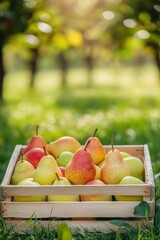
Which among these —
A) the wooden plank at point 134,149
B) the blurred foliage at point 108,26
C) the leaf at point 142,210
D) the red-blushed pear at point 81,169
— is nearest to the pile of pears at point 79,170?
the red-blushed pear at point 81,169

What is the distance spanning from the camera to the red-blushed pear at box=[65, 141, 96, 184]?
11.7 ft

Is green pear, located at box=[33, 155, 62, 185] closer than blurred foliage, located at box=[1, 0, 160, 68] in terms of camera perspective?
Yes

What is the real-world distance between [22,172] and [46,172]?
0.24 meters

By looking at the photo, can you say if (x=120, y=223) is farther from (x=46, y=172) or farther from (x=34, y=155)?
(x=34, y=155)

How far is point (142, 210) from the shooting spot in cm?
327

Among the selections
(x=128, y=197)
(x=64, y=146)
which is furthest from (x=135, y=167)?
(x=64, y=146)

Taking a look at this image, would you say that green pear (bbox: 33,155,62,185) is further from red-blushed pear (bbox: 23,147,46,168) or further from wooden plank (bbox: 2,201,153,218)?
red-blushed pear (bbox: 23,147,46,168)

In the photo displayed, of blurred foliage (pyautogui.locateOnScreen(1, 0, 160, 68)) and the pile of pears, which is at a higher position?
blurred foliage (pyautogui.locateOnScreen(1, 0, 160, 68))

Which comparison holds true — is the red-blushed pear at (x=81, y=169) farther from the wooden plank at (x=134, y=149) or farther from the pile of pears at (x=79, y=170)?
the wooden plank at (x=134, y=149)

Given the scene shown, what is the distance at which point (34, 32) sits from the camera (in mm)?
9797

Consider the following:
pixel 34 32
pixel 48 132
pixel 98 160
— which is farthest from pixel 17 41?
pixel 98 160

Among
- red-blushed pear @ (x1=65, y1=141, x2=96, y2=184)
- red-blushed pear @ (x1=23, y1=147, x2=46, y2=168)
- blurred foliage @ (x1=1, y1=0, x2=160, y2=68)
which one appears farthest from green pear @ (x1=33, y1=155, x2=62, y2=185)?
blurred foliage @ (x1=1, y1=0, x2=160, y2=68)

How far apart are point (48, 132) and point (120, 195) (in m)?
3.99

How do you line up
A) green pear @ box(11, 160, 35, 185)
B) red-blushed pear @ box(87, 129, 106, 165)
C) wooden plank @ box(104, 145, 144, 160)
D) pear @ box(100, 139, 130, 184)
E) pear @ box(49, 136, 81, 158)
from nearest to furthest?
pear @ box(100, 139, 130, 184) < green pear @ box(11, 160, 35, 185) < red-blushed pear @ box(87, 129, 106, 165) < pear @ box(49, 136, 81, 158) < wooden plank @ box(104, 145, 144, 160)
